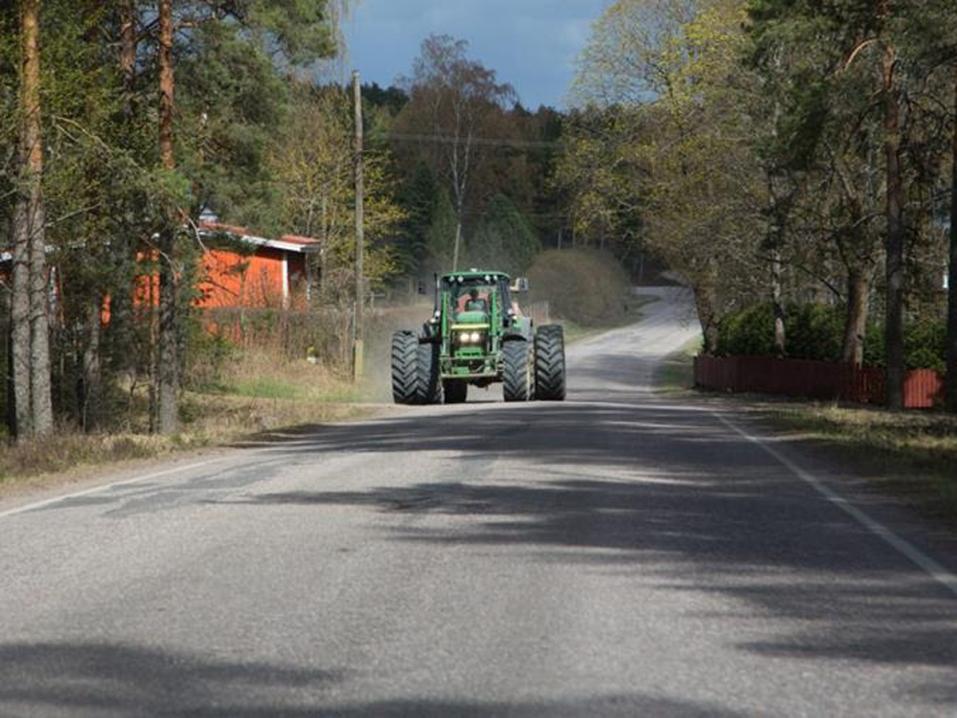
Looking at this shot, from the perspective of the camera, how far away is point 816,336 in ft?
156

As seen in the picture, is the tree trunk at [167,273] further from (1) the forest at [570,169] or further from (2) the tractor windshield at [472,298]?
(2) the tractor windshield at [472,298]

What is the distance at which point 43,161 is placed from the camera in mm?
23703

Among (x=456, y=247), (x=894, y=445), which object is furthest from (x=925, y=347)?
(x=456, y=247)

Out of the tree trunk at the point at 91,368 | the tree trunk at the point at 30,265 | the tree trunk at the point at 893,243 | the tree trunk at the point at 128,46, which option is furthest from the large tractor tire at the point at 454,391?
the tree trunk at the point at 30,265

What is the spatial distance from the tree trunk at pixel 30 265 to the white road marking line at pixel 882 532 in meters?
11.4

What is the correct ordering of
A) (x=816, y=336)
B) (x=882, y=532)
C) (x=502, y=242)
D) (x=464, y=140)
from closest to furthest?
1. (x=882, y=532)
2. (x=816, y=336)
3. (x=502, y=242)
4. (x=464, y=140)

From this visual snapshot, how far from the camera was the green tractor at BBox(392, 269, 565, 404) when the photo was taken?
33.5m

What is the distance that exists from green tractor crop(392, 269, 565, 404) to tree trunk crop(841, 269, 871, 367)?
9737 mm

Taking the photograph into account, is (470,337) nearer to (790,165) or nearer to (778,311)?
(790,165)

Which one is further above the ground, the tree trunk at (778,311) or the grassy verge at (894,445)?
the tree trunk at (778,311)

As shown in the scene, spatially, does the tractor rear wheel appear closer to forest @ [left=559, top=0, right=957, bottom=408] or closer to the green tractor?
the green tractor

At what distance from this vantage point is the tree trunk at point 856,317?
40188 millimetres

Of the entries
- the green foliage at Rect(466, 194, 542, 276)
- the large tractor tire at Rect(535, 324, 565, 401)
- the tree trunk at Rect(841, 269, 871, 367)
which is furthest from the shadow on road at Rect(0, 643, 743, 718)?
the green foliage at Rect(466, 194, 542, 276)

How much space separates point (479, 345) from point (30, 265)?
1211 centimetres
